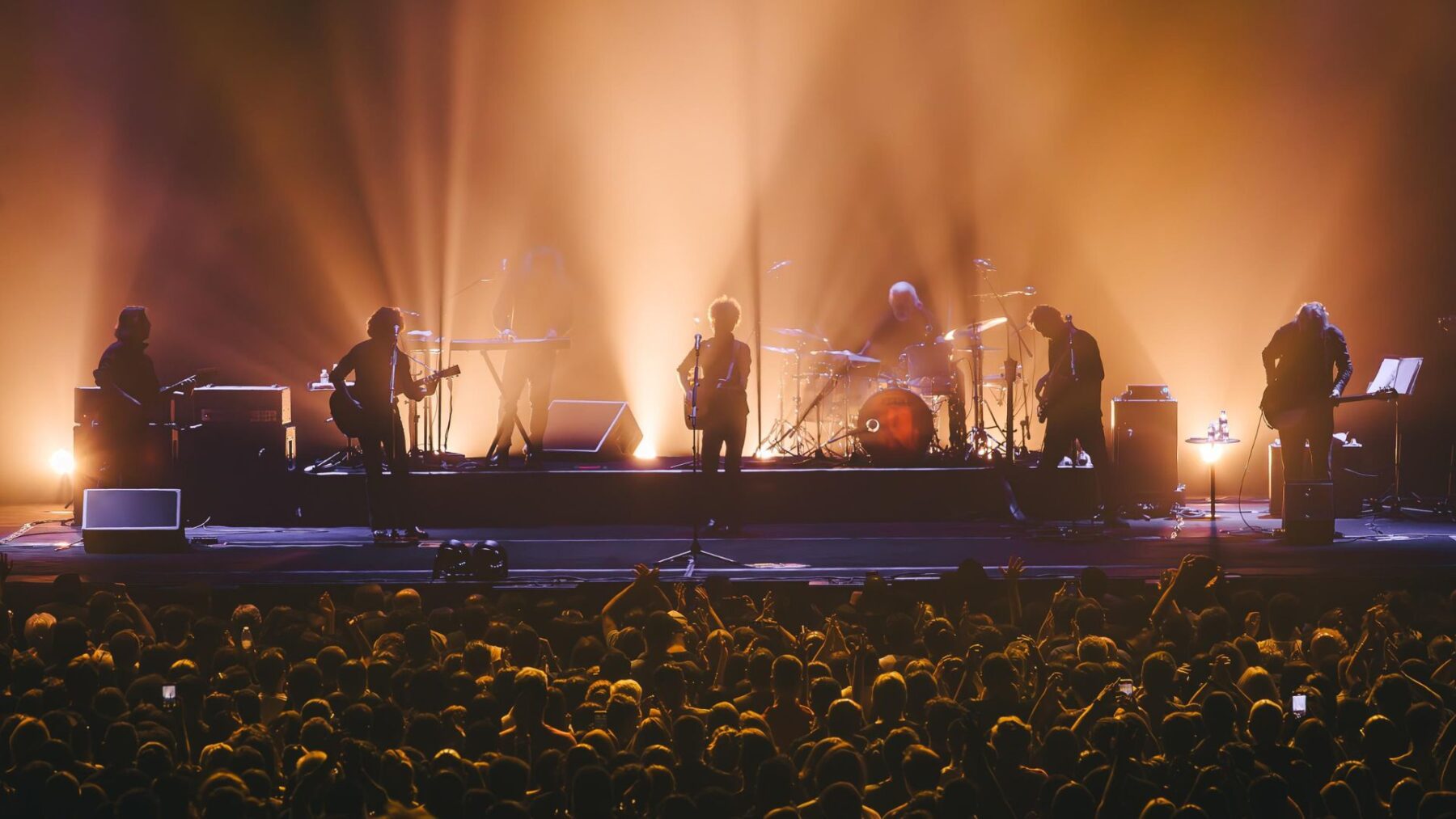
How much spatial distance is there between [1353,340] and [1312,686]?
1040cm

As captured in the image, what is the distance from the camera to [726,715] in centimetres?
306

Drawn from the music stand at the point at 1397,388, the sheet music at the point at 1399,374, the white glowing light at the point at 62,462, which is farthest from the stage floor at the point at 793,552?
the white glowing light at the point at 62,462

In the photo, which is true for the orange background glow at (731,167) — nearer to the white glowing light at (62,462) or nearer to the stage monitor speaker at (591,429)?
the white glowing light at (62,462)

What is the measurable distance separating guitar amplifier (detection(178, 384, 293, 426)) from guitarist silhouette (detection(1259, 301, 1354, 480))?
754 centimetres

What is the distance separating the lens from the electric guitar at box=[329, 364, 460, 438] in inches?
348

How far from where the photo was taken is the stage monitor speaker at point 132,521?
866 cm

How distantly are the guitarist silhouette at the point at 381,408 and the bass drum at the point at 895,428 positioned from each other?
357 centimetres

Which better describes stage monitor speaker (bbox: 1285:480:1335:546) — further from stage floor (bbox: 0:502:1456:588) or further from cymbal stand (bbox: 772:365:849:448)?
cymbal stand (bbox: 772:365:849:448)

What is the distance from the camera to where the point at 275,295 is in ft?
42.5

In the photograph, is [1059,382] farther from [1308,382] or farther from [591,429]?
[591,429]

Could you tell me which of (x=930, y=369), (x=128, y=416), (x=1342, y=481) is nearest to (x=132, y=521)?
(x=128, y=416)

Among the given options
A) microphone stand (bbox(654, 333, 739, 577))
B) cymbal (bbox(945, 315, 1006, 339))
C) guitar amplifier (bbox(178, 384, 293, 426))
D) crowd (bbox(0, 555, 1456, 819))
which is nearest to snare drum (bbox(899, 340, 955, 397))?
cymbal (bbox(945, 315, 1006, 339))

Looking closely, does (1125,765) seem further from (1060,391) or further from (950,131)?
(950,131)

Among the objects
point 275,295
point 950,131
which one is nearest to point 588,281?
point 275,295
